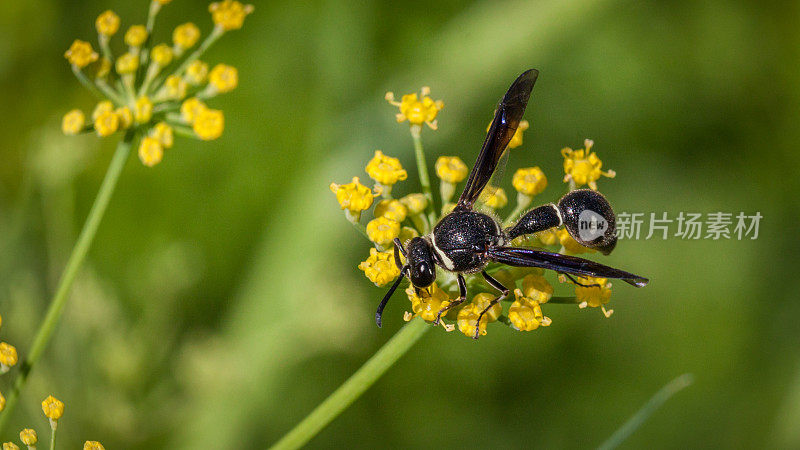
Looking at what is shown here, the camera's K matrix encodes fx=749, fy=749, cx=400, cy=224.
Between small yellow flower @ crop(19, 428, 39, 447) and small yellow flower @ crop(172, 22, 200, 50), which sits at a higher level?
small yellow flower @ crop(172, 22, 200, 50)

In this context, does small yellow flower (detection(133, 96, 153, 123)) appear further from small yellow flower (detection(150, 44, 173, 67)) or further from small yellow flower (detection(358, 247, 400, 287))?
small yellow flower (detection(358, 247, 400, 287))

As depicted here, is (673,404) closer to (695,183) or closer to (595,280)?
(695,183)

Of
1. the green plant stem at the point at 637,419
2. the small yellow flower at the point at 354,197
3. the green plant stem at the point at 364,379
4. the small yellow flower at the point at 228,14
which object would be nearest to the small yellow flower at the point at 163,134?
the small yellow flower at the point at 228,14

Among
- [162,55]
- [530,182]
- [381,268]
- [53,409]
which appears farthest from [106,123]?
[530,182]

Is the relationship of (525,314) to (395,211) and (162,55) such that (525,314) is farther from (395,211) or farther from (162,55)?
(162,55)

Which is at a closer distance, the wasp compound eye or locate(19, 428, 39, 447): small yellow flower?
A: locate(19, 428, 39, 447): small yellow flower

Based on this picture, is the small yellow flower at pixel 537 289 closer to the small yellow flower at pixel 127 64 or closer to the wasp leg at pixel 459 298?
the wasp leg at pixel 459 298

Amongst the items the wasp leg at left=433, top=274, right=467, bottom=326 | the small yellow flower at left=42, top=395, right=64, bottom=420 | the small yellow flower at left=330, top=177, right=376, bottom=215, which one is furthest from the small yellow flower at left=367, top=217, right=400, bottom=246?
the small yellow flower at left=42, top=395, right=64, bottom=420

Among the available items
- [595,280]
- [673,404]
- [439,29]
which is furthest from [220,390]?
[673,404]
